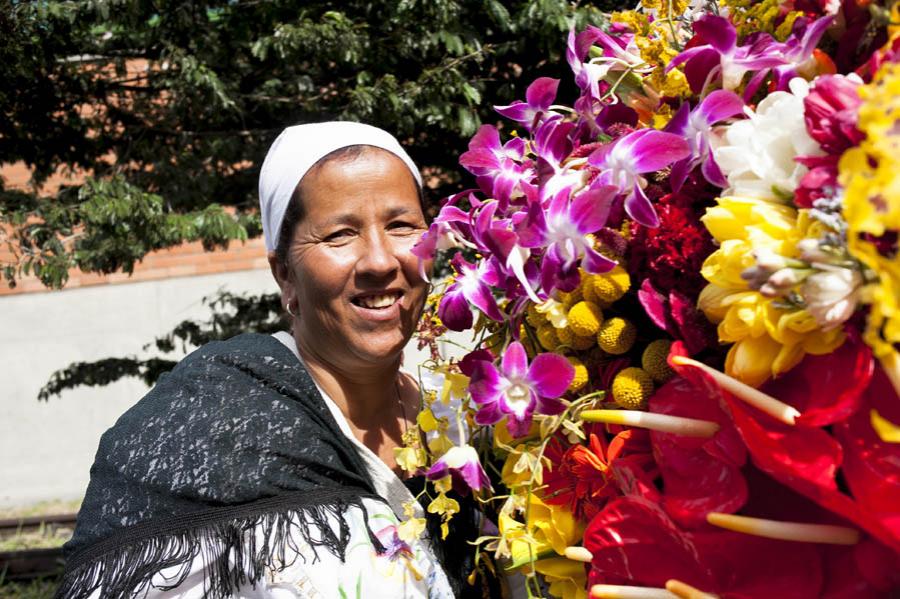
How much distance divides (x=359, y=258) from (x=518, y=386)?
27.6 inches

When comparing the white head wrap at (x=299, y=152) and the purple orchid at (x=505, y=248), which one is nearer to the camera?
the purple orchid at (x=505, y=248)

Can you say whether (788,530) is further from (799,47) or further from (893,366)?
(799,47)

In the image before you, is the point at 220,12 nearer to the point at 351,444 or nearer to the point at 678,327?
the point at 351,444

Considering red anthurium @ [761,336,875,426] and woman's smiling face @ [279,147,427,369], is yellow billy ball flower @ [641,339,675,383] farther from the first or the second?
woman's smiling face @ [279,147,427,369]

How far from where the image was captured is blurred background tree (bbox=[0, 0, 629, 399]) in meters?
3.92

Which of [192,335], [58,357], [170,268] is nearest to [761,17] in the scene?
[192,335]

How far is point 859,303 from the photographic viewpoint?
3.16 ft

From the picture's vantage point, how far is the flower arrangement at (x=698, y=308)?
98 cm

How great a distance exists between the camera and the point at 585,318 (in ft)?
4.44

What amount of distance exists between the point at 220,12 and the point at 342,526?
324cm

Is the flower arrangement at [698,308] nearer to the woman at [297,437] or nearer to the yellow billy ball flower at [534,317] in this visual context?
the yellow billy ball flower at [534,317]

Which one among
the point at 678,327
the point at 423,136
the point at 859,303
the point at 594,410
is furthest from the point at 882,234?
the point at 423,136

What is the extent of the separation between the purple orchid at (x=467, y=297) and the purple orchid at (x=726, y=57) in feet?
1.49

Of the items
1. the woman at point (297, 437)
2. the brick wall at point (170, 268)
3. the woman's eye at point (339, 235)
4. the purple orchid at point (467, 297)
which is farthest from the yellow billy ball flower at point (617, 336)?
the brick wall at point (170, 268)
